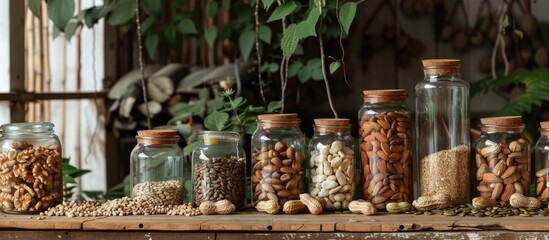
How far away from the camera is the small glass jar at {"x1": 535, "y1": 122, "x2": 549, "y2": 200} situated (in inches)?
80.2

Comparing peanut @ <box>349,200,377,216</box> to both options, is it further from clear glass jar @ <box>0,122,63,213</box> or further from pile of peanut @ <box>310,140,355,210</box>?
clear glass jar @ <box>0,122,63,213</box>

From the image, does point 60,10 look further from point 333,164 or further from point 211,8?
point 333,164

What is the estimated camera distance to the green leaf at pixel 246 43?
3395mm

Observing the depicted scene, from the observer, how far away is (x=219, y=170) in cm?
209

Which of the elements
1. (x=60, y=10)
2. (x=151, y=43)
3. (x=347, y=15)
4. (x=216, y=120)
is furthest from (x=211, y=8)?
(x=347, y=15)

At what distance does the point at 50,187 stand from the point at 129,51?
1.96 metres

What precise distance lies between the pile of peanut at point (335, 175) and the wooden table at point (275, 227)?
68 mm

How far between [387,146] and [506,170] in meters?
0.26

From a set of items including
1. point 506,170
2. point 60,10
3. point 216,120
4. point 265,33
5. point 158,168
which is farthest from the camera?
point 265,33

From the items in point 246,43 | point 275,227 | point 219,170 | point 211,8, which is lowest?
point 275,227

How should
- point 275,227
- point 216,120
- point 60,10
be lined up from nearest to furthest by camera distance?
point 275,227
point 216,120
point 60,10

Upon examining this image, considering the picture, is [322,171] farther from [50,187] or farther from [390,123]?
[50,187]

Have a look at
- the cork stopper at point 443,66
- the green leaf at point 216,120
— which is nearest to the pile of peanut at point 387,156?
the cork stopper at point 443,66

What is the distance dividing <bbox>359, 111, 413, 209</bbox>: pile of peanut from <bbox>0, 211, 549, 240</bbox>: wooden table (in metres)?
0.07
